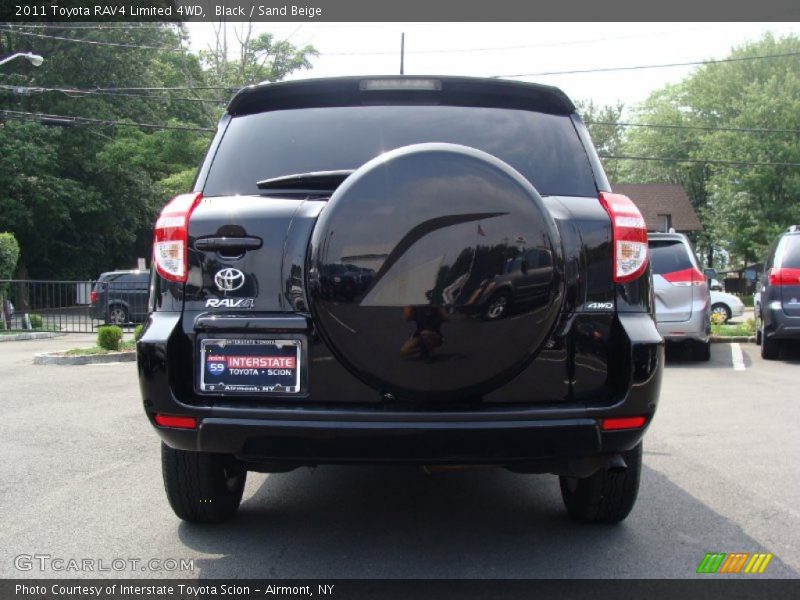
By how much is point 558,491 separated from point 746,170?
136 feet

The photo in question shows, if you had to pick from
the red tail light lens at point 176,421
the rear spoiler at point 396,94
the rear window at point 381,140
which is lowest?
the red tail light lens at point 176,421

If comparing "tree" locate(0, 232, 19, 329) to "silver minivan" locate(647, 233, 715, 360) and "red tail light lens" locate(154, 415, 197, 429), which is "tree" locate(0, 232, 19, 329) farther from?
"red tail light lens" locate(154, 415, 197, 429)

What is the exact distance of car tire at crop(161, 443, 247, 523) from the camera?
10.6 ft

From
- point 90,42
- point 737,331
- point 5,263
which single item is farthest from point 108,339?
point 90,42

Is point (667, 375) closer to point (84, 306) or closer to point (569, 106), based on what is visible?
point (569, 106)

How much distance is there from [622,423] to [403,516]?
146 cm

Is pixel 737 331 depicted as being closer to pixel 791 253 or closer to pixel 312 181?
pixel 791 253

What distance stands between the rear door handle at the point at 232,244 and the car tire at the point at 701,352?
920 centimetres

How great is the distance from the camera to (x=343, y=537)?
3465 mm

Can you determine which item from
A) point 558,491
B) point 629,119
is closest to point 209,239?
point 558,491

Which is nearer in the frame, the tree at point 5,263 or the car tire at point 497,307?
the car tire at point 497,307

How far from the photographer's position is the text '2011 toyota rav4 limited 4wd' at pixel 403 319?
2516mm

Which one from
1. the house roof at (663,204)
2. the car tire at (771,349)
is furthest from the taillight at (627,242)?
the house roof at (663,204)

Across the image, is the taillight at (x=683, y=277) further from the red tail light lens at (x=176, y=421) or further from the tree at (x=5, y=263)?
the tree at (x=5, y=263)
